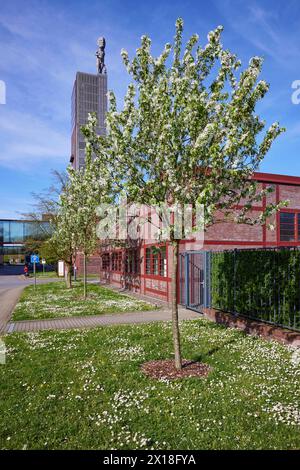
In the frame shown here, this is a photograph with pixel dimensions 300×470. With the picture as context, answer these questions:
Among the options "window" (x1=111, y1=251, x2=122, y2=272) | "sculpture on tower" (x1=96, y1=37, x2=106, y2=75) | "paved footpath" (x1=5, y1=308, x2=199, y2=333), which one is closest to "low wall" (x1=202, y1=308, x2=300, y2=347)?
"paved footpath" (x1=5, y1=308, x2=199, y2=333)

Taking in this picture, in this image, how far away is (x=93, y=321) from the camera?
1301cm

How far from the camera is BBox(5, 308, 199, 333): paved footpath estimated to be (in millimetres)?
12031

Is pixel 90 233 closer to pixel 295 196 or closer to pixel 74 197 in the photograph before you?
pixel 74 197

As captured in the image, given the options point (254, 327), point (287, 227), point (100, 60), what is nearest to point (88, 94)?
point (100, 60)

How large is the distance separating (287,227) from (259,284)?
39.8ft

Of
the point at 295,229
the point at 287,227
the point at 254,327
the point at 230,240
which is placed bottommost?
the point at 254,327

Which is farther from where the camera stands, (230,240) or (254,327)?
(230,240)

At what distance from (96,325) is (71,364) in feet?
15.3

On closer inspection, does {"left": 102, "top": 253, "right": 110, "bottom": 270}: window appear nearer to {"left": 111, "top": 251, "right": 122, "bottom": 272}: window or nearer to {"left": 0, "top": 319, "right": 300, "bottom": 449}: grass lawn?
{"left": 111, "top": 251, "right": 122, "bottom": 272}: window

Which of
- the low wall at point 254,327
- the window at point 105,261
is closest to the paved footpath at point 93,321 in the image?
the low wall at point 254,327

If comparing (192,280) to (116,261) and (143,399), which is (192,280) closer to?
(143,399)

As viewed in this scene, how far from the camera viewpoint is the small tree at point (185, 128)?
6.25m

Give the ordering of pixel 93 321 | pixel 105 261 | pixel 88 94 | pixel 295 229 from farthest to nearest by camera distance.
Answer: pixel 88 94, pixel 105 261, pixel 295 229, pixel 93 321

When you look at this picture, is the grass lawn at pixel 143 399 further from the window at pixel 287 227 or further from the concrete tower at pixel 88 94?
the concrete tower at pixel 88 94
